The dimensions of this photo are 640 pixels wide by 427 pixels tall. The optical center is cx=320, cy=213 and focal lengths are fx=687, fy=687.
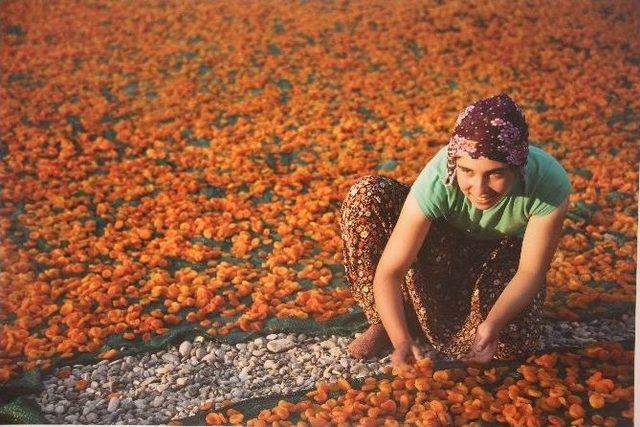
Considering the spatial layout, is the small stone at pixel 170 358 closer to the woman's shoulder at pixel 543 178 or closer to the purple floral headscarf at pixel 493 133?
the purple floral headscarf at pixel 493 133

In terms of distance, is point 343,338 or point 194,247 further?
point 194,247

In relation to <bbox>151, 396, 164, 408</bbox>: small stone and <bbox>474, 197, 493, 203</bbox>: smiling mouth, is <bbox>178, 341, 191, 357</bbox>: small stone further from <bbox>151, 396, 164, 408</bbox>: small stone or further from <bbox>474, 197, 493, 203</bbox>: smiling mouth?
<bbox>474, 197, 493, 203</bbox>: smiling mouth

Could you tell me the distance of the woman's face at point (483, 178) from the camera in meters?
2.39

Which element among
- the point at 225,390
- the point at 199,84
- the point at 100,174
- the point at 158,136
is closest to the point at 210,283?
the point at 225,390

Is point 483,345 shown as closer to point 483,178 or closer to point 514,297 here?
point 514,297

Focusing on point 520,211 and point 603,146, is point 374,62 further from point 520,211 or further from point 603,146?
point 520,211

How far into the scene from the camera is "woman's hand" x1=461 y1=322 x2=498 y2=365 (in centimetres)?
272

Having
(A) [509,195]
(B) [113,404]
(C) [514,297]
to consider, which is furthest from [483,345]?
(B) [113,404]

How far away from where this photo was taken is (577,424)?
9.03ft

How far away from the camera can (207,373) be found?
3150 mm

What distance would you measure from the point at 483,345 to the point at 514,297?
24cm

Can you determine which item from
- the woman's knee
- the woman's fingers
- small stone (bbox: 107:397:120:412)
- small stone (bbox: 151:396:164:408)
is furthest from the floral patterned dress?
small stone (bbox: 107:397:120:412)

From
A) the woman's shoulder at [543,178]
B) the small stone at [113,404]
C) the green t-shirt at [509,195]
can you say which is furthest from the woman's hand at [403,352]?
the small stone at [113,404]

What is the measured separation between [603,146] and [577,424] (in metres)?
2.49
